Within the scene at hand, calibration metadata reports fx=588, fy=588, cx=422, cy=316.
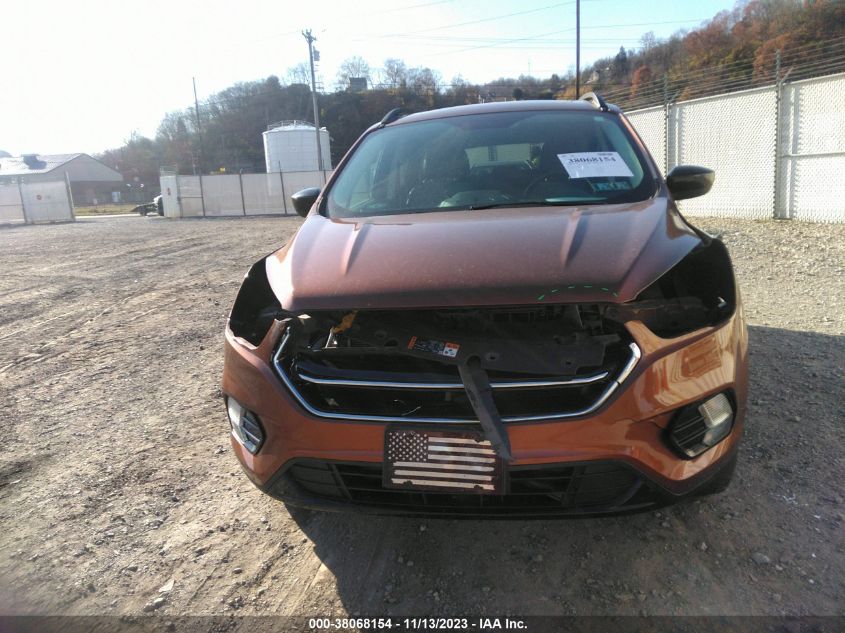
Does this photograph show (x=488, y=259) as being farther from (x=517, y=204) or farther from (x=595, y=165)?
(x=595, y=165)

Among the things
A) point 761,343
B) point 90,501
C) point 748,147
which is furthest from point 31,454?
point 748,147

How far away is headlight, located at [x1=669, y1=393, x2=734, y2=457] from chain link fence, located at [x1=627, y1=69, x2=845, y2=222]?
1004 cm

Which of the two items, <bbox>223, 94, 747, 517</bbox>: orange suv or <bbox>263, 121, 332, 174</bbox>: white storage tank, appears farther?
<bbox>263, 121, 332, 174</bbox>: white storage tank

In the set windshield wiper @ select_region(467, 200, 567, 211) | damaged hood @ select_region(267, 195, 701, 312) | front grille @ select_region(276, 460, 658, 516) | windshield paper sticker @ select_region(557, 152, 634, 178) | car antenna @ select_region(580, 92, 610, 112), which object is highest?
car antenna @ select_region(580, 92, 610, 112)

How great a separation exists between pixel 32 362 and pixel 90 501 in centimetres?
264

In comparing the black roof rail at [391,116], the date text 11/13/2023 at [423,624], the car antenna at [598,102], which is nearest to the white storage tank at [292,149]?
the black roof rail at [391,116]

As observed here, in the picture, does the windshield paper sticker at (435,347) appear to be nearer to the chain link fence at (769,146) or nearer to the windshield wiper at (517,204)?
the windshield wiper at (517,204)

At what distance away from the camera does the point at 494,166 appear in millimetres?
3080

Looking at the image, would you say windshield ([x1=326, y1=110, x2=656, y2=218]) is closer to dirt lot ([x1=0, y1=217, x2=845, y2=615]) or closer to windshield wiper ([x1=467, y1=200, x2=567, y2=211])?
windshield wiper ([x1=467, y1=200, x2=567, y2=211])

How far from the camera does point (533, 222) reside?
2.29 meters

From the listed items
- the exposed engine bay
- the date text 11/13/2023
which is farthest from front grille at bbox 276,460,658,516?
the date text 11/13/2023

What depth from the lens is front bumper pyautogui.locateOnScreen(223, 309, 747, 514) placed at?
5.66ft

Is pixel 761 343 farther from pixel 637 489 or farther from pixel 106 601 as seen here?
pixel 106 601

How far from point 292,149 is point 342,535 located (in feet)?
150
